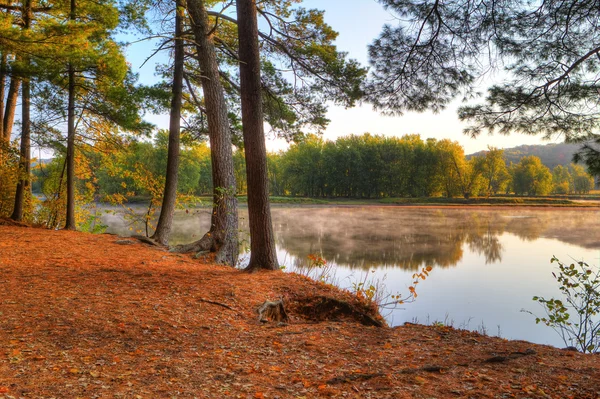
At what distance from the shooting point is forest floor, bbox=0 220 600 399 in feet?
8.97

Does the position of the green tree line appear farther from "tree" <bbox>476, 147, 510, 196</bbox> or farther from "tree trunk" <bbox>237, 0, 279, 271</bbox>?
"tree trunk" <bbox>237, 0, 279, 271</bbox>

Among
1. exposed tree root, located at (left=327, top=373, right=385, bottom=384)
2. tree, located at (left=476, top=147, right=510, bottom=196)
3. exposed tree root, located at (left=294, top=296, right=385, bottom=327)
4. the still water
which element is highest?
tree, located at (left=476, top=147, right=510, bottom=196)

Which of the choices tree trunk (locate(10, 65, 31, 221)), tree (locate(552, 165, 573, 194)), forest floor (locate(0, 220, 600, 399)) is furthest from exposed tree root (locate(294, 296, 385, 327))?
tree (locate(552, 165, 573, 194))

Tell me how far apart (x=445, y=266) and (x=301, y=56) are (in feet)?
23.9

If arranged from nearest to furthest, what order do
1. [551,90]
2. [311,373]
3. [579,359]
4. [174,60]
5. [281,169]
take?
1. [311,373]
2. [579,359]
3. [551,90]
4. [174,60]
5. [281,169]

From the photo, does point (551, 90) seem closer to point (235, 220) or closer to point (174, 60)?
point (235, 220)

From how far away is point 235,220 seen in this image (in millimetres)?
8961

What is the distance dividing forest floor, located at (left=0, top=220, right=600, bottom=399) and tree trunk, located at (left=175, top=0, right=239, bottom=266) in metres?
2.93

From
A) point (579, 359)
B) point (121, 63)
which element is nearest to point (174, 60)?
point (121, 63)

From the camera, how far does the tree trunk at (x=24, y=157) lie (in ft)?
34.3

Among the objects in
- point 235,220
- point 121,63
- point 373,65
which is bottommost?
point 235,220

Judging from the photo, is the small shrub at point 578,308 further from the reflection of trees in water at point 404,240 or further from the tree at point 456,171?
the tree at point 456,171

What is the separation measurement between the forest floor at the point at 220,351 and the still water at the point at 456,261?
8.39ft

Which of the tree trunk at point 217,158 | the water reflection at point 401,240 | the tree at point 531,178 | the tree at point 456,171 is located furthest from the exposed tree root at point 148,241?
the tree at point 531,178
